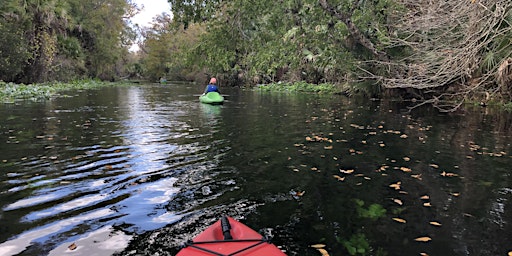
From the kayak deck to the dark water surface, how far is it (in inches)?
23.6

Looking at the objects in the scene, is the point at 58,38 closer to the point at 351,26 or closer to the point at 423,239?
the point at 351,26

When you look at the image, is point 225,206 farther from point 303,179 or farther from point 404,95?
point 404,95

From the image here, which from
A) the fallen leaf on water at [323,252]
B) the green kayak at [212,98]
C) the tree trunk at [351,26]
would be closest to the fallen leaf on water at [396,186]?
the fallen leaf on water at [323,252]

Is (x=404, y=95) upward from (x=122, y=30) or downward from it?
downward

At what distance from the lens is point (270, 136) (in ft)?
30.4

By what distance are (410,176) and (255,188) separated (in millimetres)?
2478

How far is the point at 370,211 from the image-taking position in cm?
445

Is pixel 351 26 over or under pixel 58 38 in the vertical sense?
under

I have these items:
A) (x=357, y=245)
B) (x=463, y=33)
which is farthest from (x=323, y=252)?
(x=463, y=33)

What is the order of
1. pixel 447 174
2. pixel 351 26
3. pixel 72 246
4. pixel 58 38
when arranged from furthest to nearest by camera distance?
pixel 58 38 → pixel 351 26 → pixel 447 174 → pixel 72 246

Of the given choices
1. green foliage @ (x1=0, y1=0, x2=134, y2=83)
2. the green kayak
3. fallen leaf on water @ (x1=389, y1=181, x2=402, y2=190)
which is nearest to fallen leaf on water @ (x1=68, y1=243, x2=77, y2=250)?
fallen leaf on water @ (x1=389, y1=181, x2=402, y2=190)

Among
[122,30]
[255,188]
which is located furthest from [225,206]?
[122,30]

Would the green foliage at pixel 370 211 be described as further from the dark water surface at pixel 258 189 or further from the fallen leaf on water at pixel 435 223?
the fallen leaf on water at pixel 435 223

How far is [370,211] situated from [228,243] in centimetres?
214
